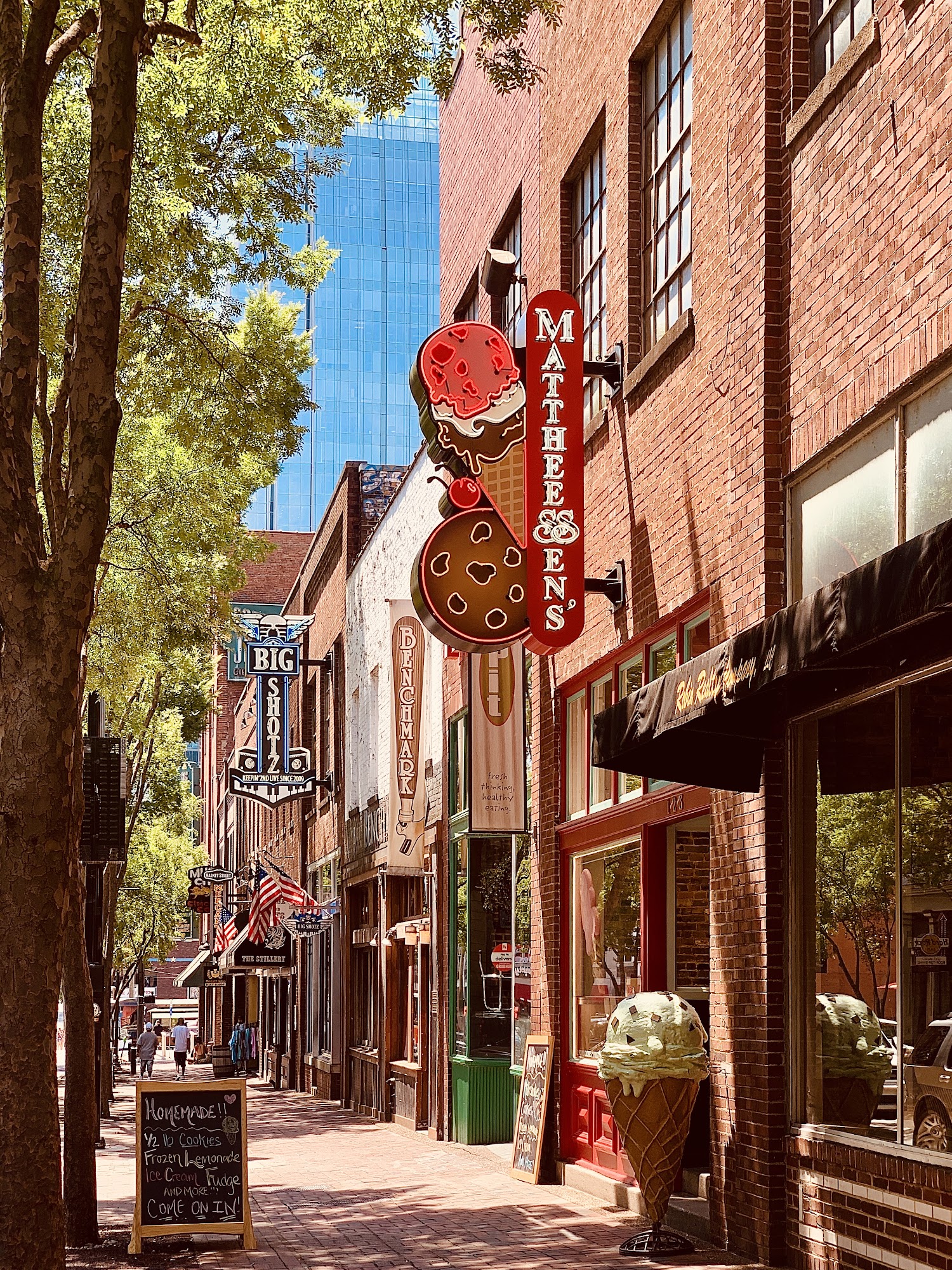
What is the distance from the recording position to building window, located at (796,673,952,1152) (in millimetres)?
7660

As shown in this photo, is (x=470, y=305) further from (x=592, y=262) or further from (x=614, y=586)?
(x=614, y=586)

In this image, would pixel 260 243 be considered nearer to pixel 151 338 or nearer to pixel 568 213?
pixel 151 338

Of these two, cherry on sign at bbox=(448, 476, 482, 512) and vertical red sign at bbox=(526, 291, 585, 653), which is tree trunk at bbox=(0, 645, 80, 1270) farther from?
vertical red sign at bbox=(526, 291, 585, 653)

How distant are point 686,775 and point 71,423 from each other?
411 centimetres

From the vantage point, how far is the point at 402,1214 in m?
13.2

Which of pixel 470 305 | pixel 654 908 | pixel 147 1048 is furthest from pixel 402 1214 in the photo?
pixel 147 1048

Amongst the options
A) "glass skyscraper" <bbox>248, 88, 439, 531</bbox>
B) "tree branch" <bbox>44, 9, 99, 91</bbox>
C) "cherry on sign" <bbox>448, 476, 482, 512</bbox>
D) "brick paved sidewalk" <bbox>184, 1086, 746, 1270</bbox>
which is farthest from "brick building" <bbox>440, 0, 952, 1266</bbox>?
"glass skyscraper" <bbox>248, 88, 439, 531</bbox>

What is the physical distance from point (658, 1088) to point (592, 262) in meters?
7.59

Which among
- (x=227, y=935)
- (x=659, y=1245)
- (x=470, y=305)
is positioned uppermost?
(x=470, y=305)

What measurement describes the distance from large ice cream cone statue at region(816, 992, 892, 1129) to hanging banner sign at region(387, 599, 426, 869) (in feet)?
40.7

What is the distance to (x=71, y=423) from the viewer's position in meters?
8.43

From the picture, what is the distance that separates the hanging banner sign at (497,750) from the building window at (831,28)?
24.4 feet

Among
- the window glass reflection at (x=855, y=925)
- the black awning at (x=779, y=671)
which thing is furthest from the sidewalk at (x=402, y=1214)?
the black awning at (x=779, y=671)

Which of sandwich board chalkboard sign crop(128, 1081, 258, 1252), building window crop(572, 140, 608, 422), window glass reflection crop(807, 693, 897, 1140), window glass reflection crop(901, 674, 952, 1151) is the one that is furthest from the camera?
building window crop(572, 140, 608, 422)
